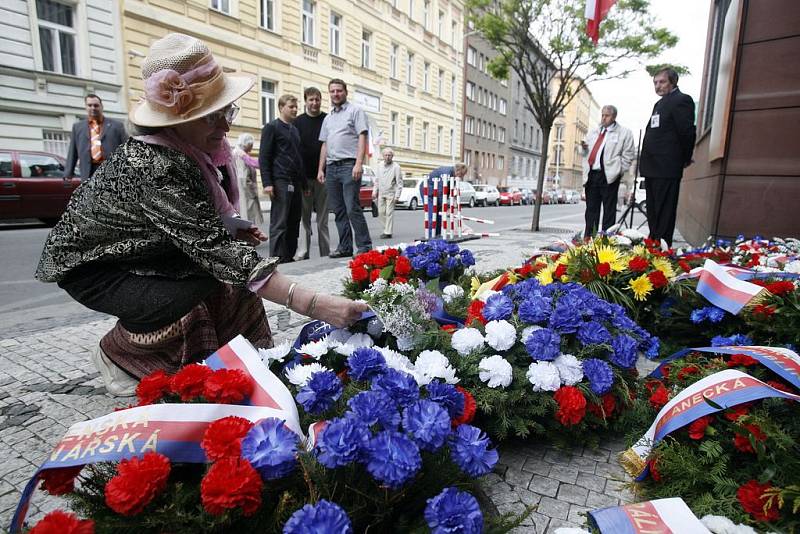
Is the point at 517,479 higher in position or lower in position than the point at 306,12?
lower

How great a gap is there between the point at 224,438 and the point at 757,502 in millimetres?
1252

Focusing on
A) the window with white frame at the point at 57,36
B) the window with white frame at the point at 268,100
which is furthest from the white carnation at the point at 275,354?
the window with white frame at the point at 268,100

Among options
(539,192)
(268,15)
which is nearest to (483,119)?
(268,15)

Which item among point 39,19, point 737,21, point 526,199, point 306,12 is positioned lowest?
point 526,199

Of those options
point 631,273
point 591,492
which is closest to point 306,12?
point 631,273

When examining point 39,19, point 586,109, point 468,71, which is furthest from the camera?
point 586,109

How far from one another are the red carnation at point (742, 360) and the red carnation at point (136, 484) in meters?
1.85

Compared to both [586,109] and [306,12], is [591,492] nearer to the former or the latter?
[306,12]

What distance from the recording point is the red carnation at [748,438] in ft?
4.48

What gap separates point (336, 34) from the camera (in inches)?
960

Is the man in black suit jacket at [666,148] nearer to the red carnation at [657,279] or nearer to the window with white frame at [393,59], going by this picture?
the red carnation at [657,279]

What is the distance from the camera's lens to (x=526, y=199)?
3762 centimetres

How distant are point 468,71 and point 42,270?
140ft

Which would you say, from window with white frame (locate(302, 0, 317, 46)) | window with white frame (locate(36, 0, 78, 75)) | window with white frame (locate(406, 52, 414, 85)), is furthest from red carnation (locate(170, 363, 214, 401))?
window with white frame (locate(406, 52, 414, 85))
